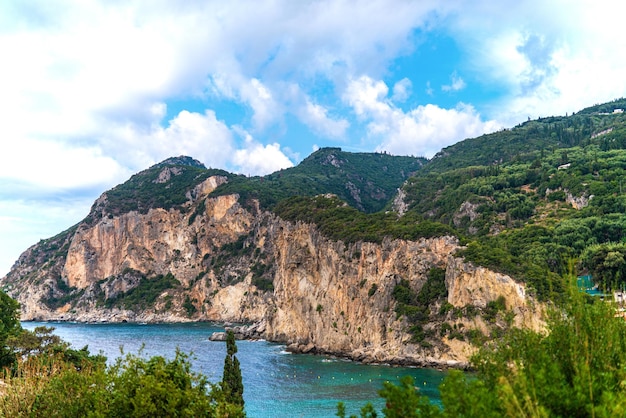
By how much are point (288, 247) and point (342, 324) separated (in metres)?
25.3

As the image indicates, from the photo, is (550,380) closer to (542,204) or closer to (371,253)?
(371,253)

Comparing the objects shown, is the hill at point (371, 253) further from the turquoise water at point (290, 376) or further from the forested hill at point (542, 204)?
the turquoise water at point (290, 376)

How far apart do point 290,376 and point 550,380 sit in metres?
53.5

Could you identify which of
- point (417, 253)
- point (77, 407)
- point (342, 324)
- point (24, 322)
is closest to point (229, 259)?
point (24, 322)

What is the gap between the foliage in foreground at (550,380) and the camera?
11.7 meters

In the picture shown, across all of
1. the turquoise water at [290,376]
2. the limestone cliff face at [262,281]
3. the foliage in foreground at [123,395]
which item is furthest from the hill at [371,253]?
the foliage in foreground at [123,395]

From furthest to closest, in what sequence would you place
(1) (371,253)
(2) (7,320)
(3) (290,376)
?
(1) (371,253) → (3) (290,376) → (2) (7,320)

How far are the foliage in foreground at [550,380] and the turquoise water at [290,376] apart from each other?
1985 centimetres

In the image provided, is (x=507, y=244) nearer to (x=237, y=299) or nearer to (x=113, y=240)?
(x=237, y=299)

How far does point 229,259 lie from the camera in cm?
15900

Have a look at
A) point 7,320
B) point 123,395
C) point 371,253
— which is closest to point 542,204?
point 371,253

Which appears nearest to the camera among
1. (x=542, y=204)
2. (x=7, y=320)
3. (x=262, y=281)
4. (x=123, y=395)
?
(x=123, y=395)

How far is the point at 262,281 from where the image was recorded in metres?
142

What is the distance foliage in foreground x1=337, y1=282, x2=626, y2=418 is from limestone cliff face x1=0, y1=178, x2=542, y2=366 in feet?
99.8
